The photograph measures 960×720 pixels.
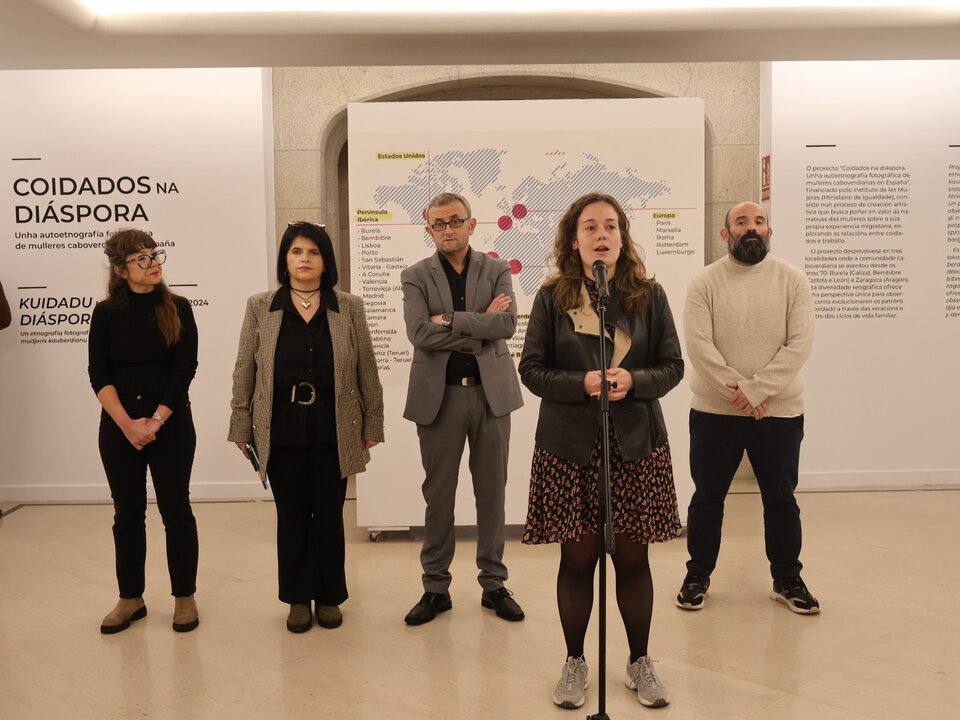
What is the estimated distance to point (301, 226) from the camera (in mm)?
3594

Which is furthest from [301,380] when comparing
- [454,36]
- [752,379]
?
[752,379]

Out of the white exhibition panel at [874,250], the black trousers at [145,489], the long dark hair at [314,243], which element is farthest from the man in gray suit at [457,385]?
the white exhibition panel at [874,250]

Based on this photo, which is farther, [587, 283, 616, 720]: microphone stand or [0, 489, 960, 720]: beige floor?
[0, 489, 960, 720]: beige floor

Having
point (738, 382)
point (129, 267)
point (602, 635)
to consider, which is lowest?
point (602, 635)

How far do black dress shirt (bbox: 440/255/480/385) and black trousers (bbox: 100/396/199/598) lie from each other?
3.57 feet

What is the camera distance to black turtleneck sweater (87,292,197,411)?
11.8 feet

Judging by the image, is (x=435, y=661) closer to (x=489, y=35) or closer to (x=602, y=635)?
(x=602, y=635)

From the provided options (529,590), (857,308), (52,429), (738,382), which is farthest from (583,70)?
(52,429)

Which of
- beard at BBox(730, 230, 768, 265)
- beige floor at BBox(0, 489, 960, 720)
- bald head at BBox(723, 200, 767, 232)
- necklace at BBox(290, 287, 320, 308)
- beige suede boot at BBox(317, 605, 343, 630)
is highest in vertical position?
bald head at BBox(723, 200, 767, 232)

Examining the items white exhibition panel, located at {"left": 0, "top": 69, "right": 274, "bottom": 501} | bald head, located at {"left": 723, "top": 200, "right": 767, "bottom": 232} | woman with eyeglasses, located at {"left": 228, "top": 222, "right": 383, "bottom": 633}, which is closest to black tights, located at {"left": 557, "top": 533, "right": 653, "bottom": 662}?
woman with eyeglasses, located at {"left": 228, "top": 222, "right": 383, "bottom": 633}

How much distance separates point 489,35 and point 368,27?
19.5 inches

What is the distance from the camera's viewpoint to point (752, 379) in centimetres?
376

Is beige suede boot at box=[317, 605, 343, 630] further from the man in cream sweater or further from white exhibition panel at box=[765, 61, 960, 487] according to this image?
white exhibition panel at box=[765, 61, 960, 487]

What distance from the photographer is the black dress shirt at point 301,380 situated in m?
3.56
